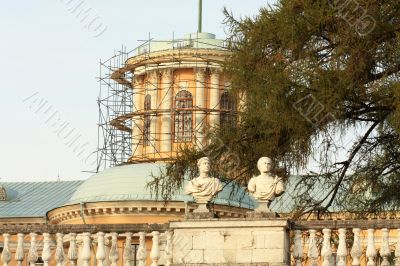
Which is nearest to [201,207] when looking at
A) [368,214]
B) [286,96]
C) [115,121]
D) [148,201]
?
[286,96]

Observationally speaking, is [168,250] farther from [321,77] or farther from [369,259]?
[321,77]

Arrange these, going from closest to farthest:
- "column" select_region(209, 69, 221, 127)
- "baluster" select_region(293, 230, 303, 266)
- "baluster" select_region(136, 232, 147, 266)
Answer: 1. "baluster" select_region(293, 230, 303, 266)
2. "baluster" select_region(136, 232, 147, 266)
3. "column" select_region(209, 69, 221, 127)

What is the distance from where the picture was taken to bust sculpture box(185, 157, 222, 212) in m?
18.6

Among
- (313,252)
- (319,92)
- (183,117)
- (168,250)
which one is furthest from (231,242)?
(183,117)

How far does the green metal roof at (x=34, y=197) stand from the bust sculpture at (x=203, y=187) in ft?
155

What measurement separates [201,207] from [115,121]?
150 feet

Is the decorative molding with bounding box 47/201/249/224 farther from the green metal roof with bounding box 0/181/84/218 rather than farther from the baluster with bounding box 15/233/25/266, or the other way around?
the baluster with bounding box 15/233/25/266

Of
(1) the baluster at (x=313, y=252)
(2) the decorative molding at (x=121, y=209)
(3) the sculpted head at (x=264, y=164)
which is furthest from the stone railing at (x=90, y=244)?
(2) the decorative molding at (x=121, y=209)

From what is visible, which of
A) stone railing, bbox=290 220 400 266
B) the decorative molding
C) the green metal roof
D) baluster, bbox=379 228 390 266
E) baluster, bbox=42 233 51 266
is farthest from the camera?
the green metal roof

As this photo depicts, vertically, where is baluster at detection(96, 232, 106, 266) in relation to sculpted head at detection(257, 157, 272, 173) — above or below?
below

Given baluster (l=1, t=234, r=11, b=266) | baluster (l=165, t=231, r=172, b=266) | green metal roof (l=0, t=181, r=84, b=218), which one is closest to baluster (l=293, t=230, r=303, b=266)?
baluster (l=165, t=231, r=172, b=266)

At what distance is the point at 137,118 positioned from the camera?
2601 inches

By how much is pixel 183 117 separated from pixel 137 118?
2.36m

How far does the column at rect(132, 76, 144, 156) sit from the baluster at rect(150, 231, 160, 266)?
46.1m
